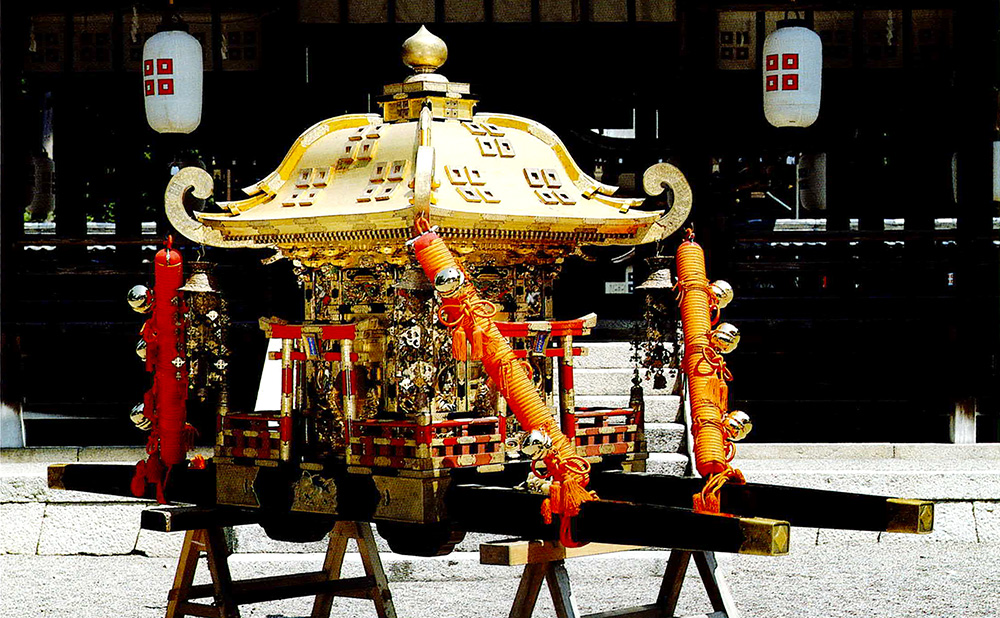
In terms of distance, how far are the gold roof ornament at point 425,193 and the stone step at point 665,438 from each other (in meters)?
4.15

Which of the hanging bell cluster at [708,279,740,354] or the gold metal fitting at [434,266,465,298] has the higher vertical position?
the gold metal fitting at [434,266,465,298]

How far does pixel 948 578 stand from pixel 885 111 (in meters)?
4.54

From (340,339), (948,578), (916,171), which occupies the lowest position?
(948,578)

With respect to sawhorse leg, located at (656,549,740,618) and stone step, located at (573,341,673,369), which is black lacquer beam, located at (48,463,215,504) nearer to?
sawhorse leg, located at (656,549,740,618)

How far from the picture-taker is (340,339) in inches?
239

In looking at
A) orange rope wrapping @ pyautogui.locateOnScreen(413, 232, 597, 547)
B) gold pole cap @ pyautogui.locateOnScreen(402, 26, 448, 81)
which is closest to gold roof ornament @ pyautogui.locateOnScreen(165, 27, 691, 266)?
gold pole cap @ pyautogui.locateOnScreen(402, 26, 448, 81)

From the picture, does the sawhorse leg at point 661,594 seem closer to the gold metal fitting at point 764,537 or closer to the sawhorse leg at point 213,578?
the gold metal fitting at point 764,537

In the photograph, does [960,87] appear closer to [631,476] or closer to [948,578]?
[948,578]

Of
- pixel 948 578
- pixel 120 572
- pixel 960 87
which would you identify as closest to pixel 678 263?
pixel 948 578

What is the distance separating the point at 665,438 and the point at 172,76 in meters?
3.92

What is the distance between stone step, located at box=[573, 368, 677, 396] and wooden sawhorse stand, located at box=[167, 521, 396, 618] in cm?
431

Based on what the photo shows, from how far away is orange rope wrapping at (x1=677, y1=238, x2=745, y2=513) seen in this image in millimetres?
5238

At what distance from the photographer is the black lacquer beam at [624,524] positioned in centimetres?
462

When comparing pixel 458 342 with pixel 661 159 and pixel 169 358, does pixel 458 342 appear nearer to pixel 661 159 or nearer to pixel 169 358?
pixel 169 358
